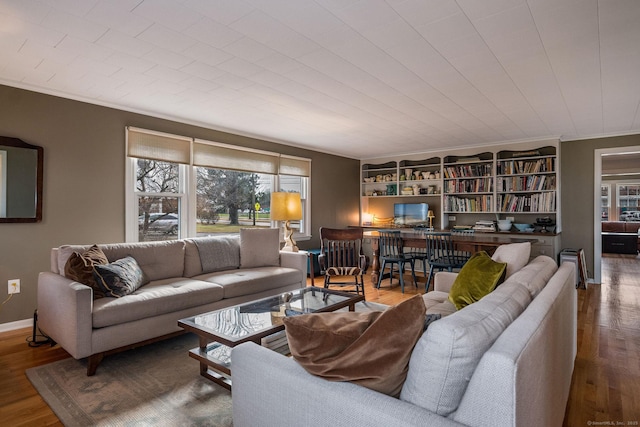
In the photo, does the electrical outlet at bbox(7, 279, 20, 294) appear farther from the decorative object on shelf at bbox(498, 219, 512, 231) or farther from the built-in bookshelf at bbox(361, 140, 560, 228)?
the decorative object on shelf at bbox(498, 219, 512, 231)

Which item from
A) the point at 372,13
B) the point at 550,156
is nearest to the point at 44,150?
the point at 372,13

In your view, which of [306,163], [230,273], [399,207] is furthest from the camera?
[399,207]

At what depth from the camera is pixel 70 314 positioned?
2.40 m

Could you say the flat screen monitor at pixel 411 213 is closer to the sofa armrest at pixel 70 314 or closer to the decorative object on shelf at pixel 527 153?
the decorative object on shelf at pixel 527 153

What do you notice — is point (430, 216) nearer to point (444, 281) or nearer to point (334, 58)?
point (444, 281)

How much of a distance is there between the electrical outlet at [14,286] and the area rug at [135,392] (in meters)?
1.18

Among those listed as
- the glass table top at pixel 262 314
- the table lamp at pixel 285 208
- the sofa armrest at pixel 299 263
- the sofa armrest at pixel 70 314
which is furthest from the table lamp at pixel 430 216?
the sofa armrest at pixel 70 314

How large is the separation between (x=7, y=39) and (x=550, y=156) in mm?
6414

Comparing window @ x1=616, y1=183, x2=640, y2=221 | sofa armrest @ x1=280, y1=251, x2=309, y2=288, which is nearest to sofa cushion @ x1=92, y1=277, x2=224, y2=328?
sofa armrest @ x1=280, y1=251, x2=309, y2=288

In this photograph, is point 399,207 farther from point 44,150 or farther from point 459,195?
point 44,150

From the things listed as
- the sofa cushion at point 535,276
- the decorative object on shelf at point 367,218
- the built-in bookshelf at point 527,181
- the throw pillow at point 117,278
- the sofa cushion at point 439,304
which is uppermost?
the built-in bookshelf at point 527,181

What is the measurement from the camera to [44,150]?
11.1ft

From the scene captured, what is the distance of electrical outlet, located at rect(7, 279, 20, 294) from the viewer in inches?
127

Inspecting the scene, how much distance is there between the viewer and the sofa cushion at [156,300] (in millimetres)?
2512
